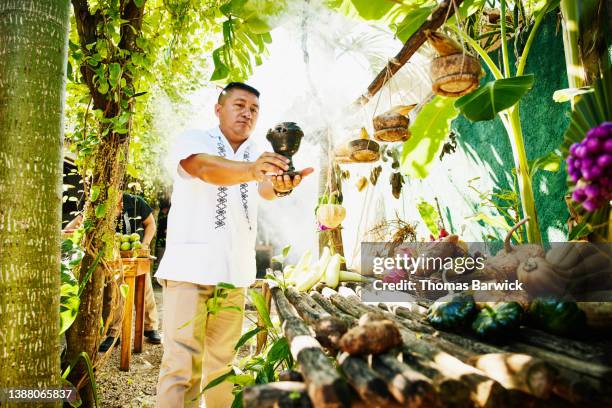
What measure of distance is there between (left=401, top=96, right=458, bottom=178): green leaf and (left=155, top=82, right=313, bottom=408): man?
4.78ft

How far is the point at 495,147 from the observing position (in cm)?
389

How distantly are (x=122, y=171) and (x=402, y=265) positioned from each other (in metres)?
2.26

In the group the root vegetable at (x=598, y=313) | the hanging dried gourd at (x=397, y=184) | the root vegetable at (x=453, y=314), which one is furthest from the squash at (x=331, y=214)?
the root vegetable at (x=598, y=313)

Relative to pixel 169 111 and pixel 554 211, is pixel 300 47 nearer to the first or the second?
pixel 554 211

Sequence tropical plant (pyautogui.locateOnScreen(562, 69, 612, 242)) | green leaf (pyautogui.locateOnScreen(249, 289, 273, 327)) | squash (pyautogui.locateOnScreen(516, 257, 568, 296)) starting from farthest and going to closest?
green leaf (pyautogui.locateOnScreen(249, 289, 273, 327)), squash (pyautogui.locateOnScreen(516, 257, 568, 296)), tropical plant (pyautogui.locateOnScreen(562, 69, 612, 242))

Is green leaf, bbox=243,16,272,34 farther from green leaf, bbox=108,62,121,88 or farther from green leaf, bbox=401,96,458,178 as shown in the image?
green leaf, bbox=401,96,458,178

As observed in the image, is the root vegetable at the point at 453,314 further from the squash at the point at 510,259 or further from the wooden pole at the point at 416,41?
the wooden pole at the point at 416,41

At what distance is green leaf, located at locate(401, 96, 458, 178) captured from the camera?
3.51 meters

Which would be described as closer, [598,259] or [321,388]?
→ [321,388]

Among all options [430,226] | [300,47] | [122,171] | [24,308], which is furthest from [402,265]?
[300,47]

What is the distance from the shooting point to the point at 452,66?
208 centimetres

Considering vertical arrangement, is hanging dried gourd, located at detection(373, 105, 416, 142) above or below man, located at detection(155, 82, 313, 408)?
above

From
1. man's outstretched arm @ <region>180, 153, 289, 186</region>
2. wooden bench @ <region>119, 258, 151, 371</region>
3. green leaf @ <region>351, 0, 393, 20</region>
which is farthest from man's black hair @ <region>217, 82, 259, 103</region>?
wooden bench @ <region>119, 258, 151, 371</region>

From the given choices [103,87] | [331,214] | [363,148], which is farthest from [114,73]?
[331,214]
